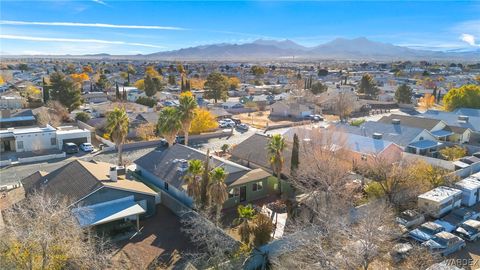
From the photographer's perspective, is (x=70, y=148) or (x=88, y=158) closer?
(x=88, y=158)

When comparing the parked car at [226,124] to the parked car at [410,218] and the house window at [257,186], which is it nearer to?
the house window at [257,186]

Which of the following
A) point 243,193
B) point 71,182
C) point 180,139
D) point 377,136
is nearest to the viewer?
point 71,182

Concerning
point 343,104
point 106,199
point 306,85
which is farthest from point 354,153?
point 306,85

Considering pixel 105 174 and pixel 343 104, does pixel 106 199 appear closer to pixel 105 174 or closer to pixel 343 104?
pixel 105 174

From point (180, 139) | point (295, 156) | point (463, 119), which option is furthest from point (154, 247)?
point (463, 119)

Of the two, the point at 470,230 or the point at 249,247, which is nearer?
the point at 249,247

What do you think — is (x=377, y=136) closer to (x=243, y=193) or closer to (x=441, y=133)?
(x=441, y=133)

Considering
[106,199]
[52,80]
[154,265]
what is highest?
[52,80]
